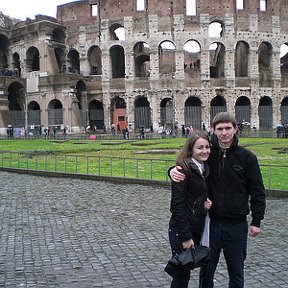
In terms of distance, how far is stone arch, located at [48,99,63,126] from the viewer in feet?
124

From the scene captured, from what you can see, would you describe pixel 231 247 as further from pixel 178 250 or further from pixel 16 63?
pixel 16 63

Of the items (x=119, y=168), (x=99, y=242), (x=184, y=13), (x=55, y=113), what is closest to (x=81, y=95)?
(x=55, y=113)

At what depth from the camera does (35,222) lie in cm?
773

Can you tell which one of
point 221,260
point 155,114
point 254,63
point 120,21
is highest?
point 120,21

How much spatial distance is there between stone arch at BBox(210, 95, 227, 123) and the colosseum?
9 centimetres

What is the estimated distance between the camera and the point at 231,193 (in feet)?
12.1


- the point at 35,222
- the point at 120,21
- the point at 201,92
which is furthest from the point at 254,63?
the point at 35,222

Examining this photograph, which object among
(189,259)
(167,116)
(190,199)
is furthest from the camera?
(167,116)

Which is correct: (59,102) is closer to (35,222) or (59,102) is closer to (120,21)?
(120,21)

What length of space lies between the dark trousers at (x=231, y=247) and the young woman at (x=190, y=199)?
209mm

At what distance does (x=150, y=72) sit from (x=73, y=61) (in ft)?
29.3

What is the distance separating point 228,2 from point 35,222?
35020mm

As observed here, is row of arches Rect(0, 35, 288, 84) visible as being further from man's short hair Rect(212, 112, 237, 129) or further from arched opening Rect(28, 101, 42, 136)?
man's short hair Rect(212, 112, 237, 129)

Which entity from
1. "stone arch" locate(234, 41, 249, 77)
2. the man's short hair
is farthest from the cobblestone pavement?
"stone arch" locate(234, 41, 249, 77)
